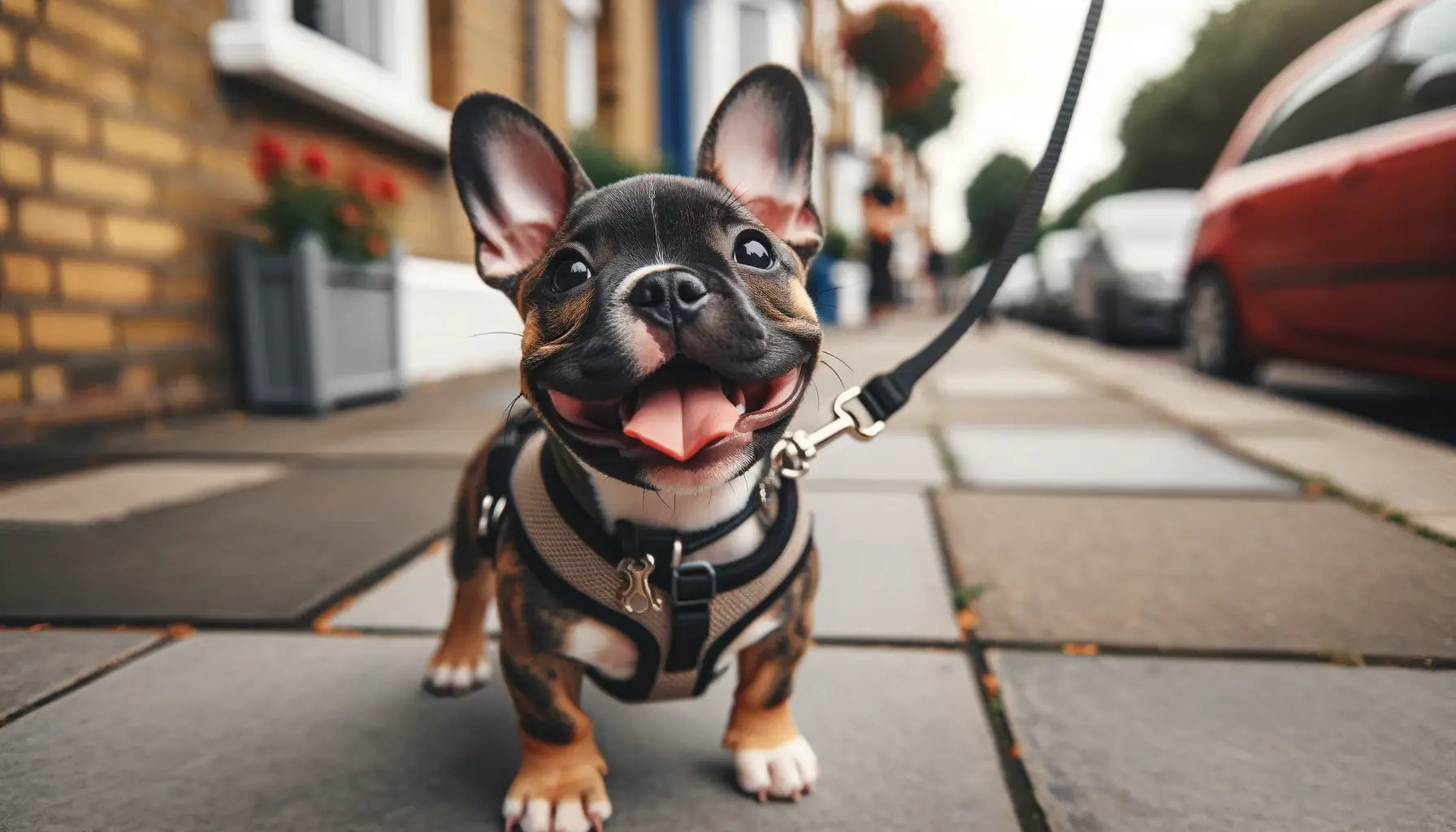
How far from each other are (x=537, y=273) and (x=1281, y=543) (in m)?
2.30

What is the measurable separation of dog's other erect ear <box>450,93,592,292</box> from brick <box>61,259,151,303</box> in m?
3.45

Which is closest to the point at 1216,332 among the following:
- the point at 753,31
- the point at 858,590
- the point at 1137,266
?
the point at 1137,266

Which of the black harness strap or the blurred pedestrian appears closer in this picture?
the black harness strap

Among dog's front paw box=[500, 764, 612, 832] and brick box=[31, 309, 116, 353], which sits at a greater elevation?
brick box=[31, 309, 116, 353]

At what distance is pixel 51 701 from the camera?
5.43 ft

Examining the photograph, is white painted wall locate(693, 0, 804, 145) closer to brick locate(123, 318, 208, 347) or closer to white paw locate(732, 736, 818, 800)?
brick locate(123, 318, 208, 347)

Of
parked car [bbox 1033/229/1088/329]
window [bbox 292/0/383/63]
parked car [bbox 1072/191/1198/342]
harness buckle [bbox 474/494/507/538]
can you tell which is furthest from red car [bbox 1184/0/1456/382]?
parked car [bbox 1033/229/1088/329]

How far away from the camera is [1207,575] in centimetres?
234

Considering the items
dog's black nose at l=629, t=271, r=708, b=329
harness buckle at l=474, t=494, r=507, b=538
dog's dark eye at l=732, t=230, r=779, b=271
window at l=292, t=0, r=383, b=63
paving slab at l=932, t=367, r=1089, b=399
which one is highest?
window at l=292, t=0, r=383, b=63

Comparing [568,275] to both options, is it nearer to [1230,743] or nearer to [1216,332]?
[1230,743]

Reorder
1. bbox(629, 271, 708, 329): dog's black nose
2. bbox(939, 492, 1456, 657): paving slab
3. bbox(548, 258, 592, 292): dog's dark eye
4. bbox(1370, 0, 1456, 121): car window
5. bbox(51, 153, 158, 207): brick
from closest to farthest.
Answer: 1. bbox(629, 271, 708, 329): dog's black nose
2. bbox(548, 258, 592, 292): dog's dark eye
3. bbox(939, 492, 1456, 657): paving slab
4. bbox(1370, 0, 1456, 121): car window
5. bbox(51, 153, 158, 207): brick

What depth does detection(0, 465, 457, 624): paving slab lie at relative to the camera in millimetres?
2121

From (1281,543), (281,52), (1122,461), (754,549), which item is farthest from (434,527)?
(281,52)

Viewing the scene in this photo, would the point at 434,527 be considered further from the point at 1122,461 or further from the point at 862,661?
the point at 1122,461
